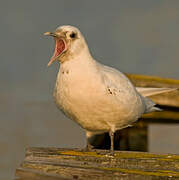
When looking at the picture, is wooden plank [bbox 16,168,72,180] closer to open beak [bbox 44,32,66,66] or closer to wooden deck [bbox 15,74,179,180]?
wooden deck [bbox 15,74,179,180]

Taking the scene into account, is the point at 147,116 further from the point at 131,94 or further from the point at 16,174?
the point at 16,174

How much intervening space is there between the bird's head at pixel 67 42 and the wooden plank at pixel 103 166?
46.0 inches

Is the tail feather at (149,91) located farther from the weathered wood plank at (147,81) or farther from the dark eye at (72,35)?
the dark eye at (72,35)

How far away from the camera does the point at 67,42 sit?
13.7 feet

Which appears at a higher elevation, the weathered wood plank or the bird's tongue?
the bird's tongue

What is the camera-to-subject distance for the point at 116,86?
4262 millimetres

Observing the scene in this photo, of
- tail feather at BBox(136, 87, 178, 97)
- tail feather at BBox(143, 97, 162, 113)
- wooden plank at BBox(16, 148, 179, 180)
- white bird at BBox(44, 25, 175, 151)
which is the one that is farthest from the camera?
tail feather at BBox(136, 87, 178, 97)

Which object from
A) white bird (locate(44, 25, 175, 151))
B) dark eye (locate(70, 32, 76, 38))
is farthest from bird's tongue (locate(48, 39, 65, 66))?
dark eye (locate(70, 32, 76, 38))

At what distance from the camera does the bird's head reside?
4160 millimetres

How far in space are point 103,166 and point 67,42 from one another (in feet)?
5.42

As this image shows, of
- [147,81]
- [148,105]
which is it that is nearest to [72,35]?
[148,105]

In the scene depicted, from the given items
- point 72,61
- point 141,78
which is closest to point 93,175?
point 72,61

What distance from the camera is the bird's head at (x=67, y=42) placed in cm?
416

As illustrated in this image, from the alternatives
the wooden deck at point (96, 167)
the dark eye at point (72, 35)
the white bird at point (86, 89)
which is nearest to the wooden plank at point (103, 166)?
the wooden deck at point (96, 167)
